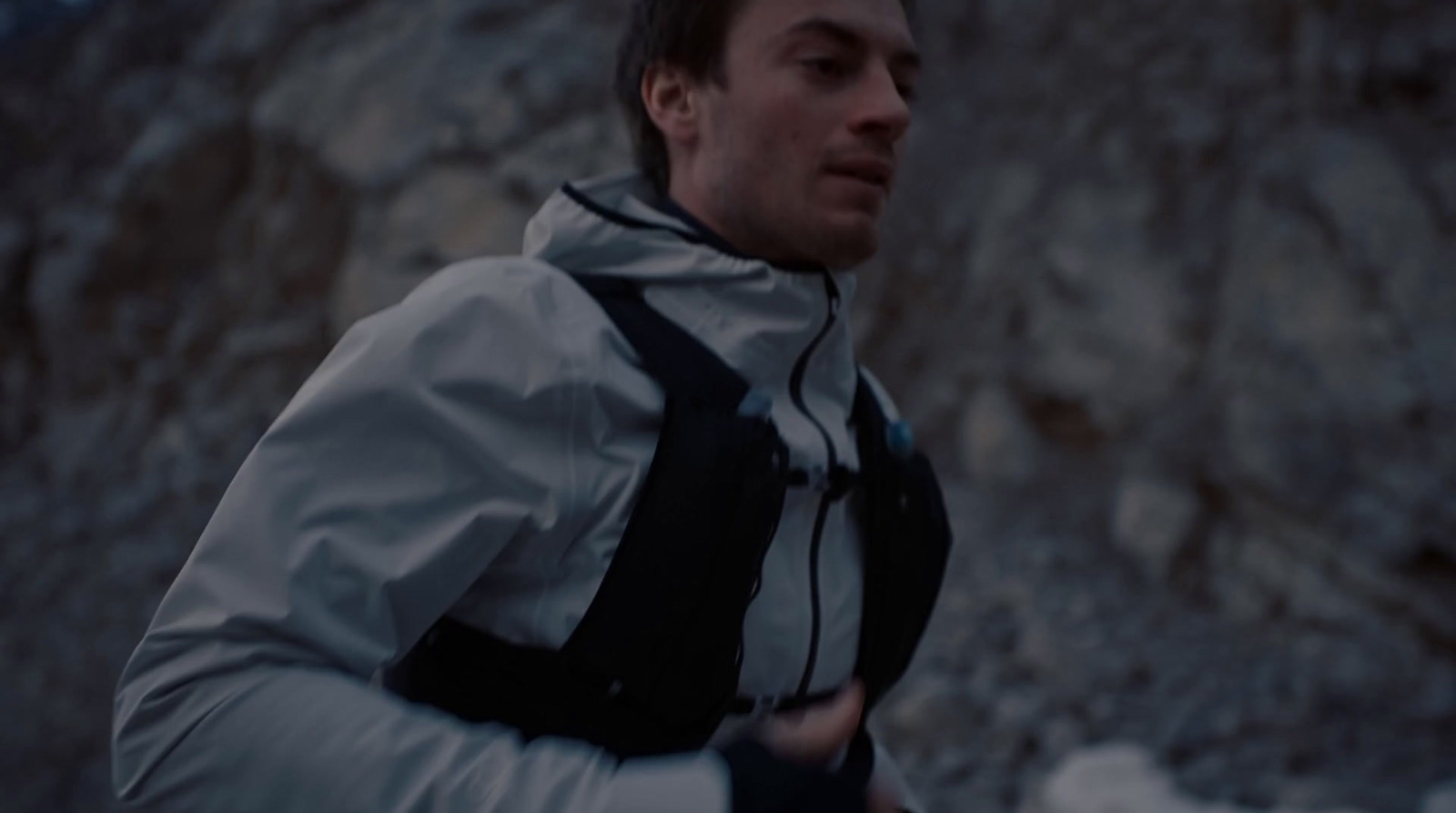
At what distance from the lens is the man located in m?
0.78

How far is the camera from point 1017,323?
18.6 feet

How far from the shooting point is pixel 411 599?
2.88 feet

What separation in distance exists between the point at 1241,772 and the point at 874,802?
3.13m

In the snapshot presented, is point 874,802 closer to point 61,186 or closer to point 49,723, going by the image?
point 49,723

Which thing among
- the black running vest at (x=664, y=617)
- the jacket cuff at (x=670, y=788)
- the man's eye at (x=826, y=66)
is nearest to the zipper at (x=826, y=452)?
the black running vest at (x=664, y=617)

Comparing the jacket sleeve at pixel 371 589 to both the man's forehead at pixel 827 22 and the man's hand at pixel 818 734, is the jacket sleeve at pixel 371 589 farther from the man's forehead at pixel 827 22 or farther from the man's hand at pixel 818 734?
the man's forehead at pixel 827 22

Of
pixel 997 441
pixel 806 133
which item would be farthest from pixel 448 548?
pixel 997 441

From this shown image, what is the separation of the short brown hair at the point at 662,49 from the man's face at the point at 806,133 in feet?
0.11

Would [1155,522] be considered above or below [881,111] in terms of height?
below

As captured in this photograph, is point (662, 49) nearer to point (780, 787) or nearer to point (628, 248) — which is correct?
point (628, 248)

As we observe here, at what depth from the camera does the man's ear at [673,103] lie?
53.4 inches

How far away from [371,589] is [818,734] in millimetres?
384

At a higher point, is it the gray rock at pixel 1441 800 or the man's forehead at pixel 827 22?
the man's forehead at pixel 827 22

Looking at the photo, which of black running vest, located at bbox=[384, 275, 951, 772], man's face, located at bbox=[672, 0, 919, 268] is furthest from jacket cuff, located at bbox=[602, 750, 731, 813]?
man's face, located at bbox=[672, 0, 919, 268]
